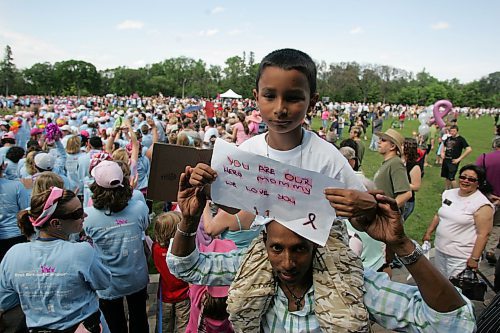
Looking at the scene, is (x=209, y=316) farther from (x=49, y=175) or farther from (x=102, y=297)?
(x=49, y=175)

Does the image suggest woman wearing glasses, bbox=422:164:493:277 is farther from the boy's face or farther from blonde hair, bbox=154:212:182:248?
the boy's face

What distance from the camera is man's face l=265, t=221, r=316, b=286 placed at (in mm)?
1591

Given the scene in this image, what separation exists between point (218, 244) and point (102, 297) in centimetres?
168

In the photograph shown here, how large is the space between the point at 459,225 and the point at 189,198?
13.3 ft

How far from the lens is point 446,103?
2097cm

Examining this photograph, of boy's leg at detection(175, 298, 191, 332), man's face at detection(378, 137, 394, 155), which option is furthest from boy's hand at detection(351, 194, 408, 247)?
man's face at detection(378, 137, 394, 155)

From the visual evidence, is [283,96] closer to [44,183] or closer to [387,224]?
[387,224]

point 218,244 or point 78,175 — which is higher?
point 218,244

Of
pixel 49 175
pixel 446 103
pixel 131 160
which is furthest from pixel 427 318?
pixel 446 103

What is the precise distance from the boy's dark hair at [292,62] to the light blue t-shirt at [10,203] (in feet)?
15.0

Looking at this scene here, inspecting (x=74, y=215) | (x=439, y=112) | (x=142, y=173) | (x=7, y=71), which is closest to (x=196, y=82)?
(x=7, y=71)

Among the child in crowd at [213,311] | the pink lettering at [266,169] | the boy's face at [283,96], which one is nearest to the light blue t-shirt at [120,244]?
the child in crowd at [213,311]

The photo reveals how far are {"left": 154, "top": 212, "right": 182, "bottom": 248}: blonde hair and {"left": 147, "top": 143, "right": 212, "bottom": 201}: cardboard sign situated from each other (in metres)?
1.81

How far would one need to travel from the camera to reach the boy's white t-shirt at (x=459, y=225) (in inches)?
174
